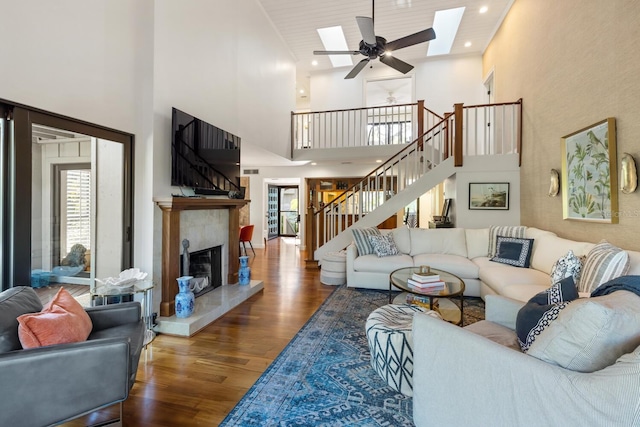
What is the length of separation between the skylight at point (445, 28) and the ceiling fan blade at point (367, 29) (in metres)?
2.58

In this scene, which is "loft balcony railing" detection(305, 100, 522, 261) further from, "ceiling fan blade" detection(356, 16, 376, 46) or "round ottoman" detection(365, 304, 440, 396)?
"round ottoman" detection(365, 304, 440, 396)

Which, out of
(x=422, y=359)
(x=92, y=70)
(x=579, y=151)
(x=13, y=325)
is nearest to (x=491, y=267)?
(x=579, y=151)

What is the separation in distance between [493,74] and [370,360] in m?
6.51

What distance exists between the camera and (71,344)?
4.95 ft

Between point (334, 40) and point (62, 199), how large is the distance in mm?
5925

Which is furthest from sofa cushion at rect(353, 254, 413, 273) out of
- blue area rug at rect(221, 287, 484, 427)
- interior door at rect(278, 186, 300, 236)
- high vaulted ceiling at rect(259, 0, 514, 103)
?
interior door at rect(278, 186, 300, 236)

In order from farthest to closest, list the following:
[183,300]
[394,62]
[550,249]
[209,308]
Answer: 1. [394,62]
2. [550,249]
3. [209,308]
4. [183,300]

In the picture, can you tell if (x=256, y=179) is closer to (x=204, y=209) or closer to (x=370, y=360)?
(x=204, y=209)

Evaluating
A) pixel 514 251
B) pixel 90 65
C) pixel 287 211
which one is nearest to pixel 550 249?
pixel 514 251

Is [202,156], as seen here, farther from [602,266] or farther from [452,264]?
[602,266]

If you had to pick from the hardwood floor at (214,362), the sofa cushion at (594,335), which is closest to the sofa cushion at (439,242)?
the hardwood floor at (214,362)

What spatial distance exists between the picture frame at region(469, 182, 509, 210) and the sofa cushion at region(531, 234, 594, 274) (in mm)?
1405

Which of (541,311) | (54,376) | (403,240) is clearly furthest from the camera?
(403,240)

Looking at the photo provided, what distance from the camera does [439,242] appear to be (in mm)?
4688
